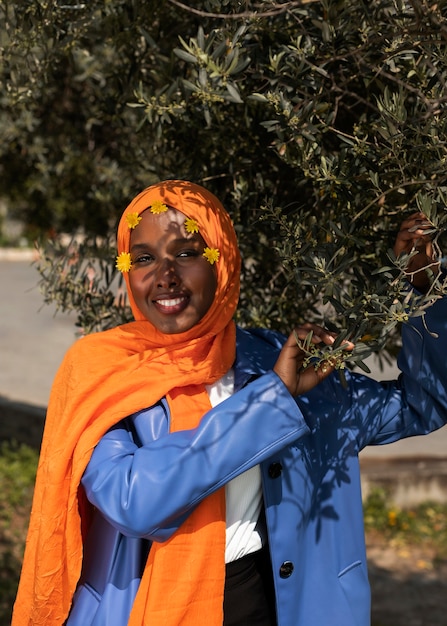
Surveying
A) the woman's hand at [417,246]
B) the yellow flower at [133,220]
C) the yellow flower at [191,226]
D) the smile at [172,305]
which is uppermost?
the yellow flower at [133,220]

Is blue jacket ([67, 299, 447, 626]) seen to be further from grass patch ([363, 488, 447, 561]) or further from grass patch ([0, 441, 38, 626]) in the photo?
grass patch ([363, 488, 447, 561])

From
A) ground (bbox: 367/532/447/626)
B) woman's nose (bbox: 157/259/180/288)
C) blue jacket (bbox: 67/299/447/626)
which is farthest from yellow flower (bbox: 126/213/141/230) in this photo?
ground (bbox: 367/532/447/626)

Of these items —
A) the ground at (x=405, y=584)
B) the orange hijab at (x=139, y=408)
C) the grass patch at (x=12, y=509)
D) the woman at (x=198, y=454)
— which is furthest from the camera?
the ground at (x=405, y=584)

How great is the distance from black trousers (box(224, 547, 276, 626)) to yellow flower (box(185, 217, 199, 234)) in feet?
2.81

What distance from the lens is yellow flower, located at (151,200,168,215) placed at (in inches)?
87.7

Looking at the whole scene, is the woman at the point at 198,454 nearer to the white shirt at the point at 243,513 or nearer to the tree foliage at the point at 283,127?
the white shirt at the point at 243,513

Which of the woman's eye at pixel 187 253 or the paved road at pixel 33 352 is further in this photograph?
the paved road at pixel 33 352

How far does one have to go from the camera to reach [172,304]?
2250 mm

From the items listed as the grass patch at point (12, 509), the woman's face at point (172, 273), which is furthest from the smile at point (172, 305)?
the grass patch at point (12, 509)

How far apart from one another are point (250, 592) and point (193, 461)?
52cm

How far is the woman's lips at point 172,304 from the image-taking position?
7.38 feet

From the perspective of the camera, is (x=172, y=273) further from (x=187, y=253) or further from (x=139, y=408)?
(x=139, y=408)

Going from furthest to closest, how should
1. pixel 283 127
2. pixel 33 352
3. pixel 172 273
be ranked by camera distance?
pixel 33 352, pixel 172 273, pixel 283 127

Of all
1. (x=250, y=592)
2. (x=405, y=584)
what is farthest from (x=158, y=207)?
(x=405, y=584)
